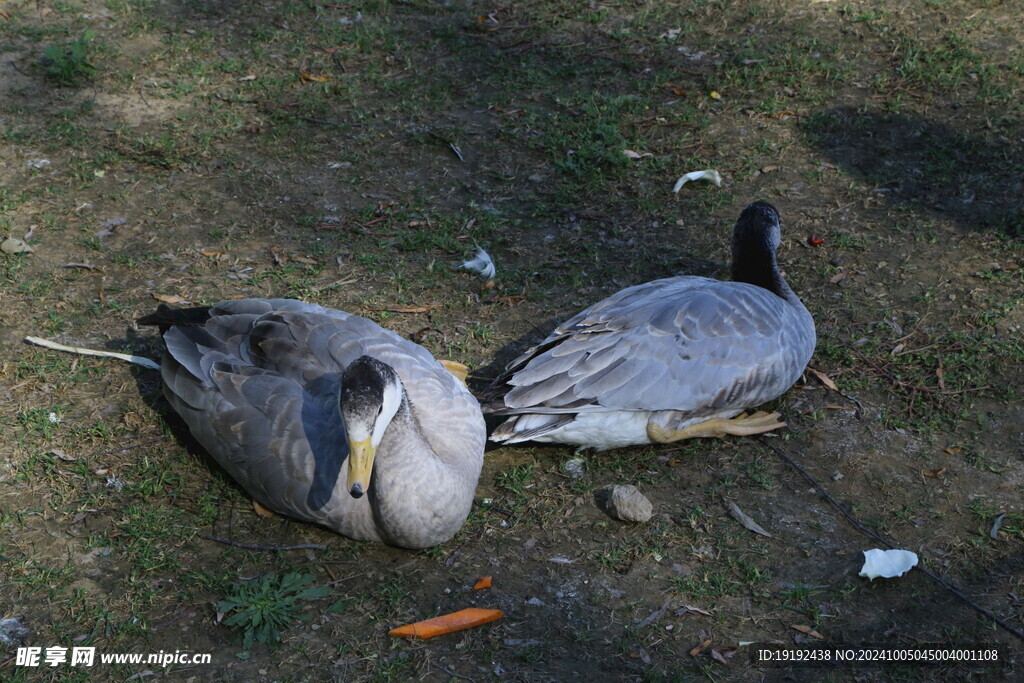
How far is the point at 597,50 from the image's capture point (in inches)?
312

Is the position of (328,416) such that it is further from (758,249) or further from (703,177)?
(703,177)

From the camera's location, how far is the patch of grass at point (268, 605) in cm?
350

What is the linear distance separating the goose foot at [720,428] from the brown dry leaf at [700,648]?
1.21 metres

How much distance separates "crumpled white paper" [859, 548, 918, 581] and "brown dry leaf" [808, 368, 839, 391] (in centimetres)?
122

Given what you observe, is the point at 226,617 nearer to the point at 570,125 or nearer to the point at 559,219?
the point at 559,219

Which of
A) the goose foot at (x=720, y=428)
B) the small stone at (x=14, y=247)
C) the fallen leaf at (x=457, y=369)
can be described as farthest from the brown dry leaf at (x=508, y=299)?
the small stone at (x=14, y=247)

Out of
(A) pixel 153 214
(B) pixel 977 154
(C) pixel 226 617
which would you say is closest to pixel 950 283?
(B) pixel 977 154

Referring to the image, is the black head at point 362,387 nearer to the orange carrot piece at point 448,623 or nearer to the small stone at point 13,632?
the orange carrot piece at point 448,623

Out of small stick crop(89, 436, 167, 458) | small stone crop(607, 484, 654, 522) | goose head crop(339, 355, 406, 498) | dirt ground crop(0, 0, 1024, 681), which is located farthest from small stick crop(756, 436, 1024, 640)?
small stick crop(89, 436, 167, 458)

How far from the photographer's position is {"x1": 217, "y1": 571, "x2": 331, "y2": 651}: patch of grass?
11.5ft

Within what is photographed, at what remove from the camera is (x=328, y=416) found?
388cm

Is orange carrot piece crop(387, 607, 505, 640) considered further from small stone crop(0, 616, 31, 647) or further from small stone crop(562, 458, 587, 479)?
small stone crop(0, 616, 31, 647)

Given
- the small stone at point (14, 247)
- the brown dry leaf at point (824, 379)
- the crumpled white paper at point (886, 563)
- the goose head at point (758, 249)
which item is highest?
the goose head at point (758, 249)

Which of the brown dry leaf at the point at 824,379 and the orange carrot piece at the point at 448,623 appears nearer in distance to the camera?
the orange carrot piece at the point at 448,623
